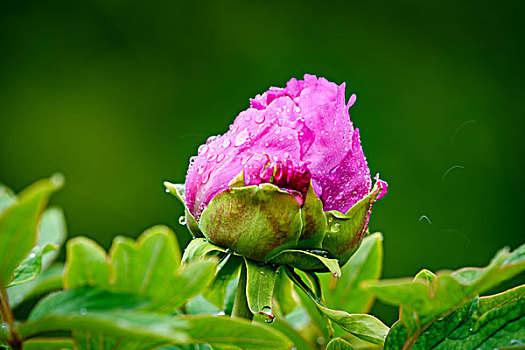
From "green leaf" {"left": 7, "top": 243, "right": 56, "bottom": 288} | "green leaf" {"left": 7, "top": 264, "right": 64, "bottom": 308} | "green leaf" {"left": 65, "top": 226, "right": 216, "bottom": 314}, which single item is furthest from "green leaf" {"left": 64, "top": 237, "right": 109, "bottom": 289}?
"green leaf" {"left": 7, "top": 264, "right": 64, "bottom": 308}

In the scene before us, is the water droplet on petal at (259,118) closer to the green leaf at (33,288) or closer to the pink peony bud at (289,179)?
the pink peony bud at (289,179)

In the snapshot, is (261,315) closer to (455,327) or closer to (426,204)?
(455,327)

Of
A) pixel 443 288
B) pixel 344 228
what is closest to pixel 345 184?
pixel 344 228

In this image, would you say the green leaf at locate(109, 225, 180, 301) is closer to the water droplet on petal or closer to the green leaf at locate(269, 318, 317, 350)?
the water droplet on petal

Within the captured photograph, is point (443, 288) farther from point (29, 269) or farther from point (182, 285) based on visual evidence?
point (29, 269)

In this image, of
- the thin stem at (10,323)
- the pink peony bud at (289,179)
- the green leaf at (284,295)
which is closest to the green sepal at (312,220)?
the pink peony bud at (289,179)

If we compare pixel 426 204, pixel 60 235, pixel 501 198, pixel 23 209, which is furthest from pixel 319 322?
pixel 501 198
